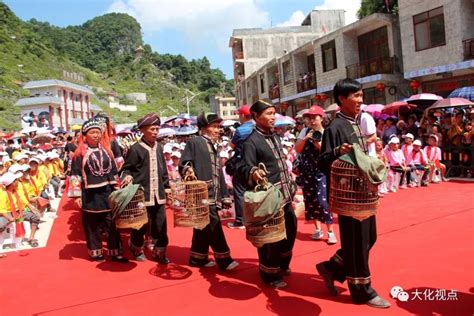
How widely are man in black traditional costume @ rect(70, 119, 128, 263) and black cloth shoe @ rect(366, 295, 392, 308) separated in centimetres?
310

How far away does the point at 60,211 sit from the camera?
9.53 m

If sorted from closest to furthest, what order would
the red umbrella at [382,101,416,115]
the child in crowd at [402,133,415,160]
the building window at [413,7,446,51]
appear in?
the child in crowd at [402,133,415,160], the red umbrella at [382,101,416,115], the building window at [413,7,446,51]

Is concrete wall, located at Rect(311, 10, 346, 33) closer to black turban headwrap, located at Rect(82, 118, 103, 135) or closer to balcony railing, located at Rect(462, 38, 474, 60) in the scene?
balcony railing, located at Rect(462, 38, 474, 60)

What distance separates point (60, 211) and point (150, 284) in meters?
5.78

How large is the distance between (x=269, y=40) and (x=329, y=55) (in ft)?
63.5

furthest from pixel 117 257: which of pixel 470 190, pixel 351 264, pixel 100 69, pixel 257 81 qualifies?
pixel 100 69

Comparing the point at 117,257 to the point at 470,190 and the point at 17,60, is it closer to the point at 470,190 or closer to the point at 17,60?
the point at 470,190

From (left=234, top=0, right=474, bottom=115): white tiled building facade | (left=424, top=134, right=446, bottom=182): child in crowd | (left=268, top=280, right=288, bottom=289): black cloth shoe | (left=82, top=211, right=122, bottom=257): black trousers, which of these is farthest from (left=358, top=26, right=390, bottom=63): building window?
(left=268, top=280, right=288, bottom=289): black cloth shoe

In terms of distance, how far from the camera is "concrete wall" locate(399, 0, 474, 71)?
15453mm

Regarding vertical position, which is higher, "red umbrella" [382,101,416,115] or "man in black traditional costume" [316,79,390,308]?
"red umbrella" [382,101,416,115]

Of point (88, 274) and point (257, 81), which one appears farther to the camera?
point (257, 81)

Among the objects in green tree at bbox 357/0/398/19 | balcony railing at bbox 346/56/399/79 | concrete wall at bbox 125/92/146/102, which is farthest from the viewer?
concrete wall at bbox 125/92/146/102

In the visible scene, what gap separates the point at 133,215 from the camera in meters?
4.84

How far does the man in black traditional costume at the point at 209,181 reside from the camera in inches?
190
